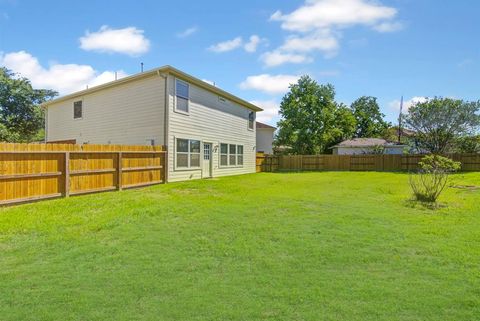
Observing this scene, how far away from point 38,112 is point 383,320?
34257 millimetres

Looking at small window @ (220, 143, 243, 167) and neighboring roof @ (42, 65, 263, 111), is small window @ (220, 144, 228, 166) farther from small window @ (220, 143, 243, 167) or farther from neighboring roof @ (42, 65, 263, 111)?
neighboring roof @ (42, 65, 263, 111)

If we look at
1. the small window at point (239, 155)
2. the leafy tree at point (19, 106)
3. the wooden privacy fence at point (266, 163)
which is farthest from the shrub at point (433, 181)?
the leafy tree at point (19, 106)

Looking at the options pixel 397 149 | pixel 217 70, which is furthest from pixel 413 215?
pixel 397 149

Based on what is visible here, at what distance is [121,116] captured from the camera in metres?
14.7

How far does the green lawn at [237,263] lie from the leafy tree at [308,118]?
90.8 feet

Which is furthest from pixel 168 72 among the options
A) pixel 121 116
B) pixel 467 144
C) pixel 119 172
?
pixel 467 144

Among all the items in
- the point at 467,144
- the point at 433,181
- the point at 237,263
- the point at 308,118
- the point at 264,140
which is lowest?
the point at 237,263

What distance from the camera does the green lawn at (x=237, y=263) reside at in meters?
2.81

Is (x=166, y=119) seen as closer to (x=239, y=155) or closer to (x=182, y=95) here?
(x=182, y=95)

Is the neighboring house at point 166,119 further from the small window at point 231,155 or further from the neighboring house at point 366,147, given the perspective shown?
the neighboring house at point 366,147

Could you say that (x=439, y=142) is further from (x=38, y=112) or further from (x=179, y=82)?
(x=38, y=112)

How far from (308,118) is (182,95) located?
75.8ft

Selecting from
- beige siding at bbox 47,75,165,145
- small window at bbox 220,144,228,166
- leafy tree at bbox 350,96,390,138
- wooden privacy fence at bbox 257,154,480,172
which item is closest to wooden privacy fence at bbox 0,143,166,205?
beige siding at bbox 47,75,165,145

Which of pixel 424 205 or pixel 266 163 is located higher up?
pixel 266 163
